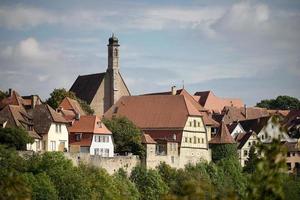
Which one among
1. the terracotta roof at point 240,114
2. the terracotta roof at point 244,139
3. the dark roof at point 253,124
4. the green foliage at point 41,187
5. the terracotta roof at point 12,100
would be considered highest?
the terracotta roof at point 240,114

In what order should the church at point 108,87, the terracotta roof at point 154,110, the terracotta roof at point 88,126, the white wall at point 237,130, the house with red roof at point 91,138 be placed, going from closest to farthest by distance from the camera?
the house with red roof at point 91,138 < the terracotta roof at point 88,126 < the terracotta roof at point 154,110 < the church at point 108,87 < the white wall at point 237,130

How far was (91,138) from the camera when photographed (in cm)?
7212

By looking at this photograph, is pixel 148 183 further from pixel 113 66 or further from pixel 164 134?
pixel 113 66

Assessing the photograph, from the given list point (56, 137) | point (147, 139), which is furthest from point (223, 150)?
point (56, 137)

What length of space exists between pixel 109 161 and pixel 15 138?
8082 millimetres

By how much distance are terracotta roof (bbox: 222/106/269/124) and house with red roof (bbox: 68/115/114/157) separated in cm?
3148

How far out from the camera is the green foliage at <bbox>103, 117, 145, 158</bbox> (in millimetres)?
74000

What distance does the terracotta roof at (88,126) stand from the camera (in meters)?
72.4

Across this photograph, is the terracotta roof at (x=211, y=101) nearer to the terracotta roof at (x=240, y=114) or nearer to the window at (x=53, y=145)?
the terracotta roof at (x=240, y=114)

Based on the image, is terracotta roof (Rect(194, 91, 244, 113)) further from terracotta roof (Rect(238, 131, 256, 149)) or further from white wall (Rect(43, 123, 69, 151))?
white wall (Rect(43, 123, 69, 151))

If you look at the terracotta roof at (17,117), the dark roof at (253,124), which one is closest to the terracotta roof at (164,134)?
the terracotta roof at (17,117)

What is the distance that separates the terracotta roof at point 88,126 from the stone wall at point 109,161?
3.64m

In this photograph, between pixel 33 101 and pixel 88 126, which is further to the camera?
pixel 88 126

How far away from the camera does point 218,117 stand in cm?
10119
